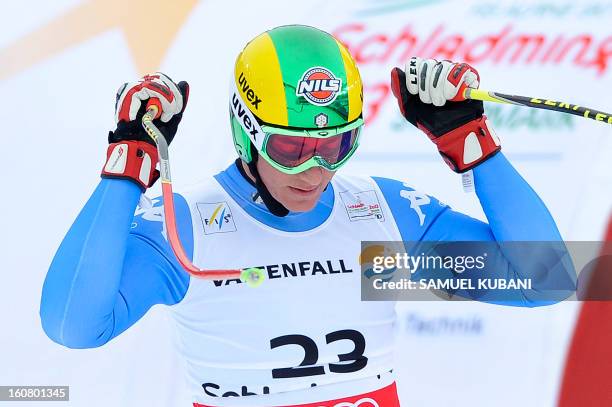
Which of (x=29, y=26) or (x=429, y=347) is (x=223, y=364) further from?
(x=29, y=26)

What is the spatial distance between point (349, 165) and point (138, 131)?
5.33ft

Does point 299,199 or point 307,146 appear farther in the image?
point 299,199

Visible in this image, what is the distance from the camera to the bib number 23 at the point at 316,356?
293 cm

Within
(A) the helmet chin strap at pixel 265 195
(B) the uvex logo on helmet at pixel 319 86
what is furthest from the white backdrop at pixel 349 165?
(B) the uvex logo on helmet at pixel 319 86

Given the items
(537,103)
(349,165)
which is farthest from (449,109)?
(349,165)

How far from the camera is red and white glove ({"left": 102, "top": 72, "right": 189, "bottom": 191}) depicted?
2.80 m

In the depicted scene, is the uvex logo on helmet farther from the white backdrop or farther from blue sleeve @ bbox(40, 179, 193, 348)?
the white backdrop

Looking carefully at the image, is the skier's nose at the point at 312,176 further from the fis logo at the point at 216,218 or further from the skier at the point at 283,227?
the fis logo at the point at 216,218

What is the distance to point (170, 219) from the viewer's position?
2.70 metres

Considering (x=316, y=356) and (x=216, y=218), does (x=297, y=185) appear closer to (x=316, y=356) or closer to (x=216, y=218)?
(x=216, y=218)

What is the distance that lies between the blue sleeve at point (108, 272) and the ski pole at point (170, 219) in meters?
0.11

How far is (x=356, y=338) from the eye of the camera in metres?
2.99

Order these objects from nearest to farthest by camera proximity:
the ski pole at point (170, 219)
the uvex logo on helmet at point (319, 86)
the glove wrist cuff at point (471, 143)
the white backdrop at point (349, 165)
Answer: the ski pole at point (170, 219)
the uvex logo on helmet at point (319, 86)
the glove wrist cuff at point (471, 143)
the white backdrop at point (349, 165)

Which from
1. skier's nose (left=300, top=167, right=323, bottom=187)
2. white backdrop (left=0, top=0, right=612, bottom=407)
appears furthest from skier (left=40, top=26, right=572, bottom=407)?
white backdrop (left=0, top=0, right=612, bottom=407)
